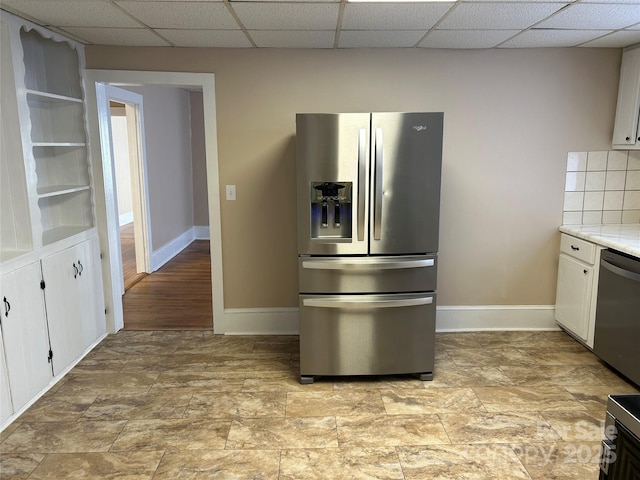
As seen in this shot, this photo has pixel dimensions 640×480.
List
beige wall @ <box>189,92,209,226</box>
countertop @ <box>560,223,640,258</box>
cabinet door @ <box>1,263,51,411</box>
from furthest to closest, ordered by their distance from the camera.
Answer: beige wall @ <box>189,92,209,226</box>, countertop @ <box>560,223,640,258</box>, cabinet door @ <box>1,263,51,411</box>

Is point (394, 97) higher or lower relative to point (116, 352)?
higher

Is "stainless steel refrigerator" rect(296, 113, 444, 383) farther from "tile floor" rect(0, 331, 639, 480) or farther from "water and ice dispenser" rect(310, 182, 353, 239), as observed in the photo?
"tile floor" rect(0, 331, 639, 480)

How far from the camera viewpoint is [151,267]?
5.75 metres

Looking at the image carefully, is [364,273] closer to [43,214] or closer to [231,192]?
[231,192]

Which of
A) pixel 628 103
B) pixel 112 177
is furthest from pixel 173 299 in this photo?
pixel 628 103

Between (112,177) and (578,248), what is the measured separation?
3610 millimetres

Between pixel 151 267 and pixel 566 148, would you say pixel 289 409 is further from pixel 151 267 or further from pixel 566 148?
pixel 151 267

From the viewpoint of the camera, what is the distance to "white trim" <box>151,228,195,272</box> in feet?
19.4

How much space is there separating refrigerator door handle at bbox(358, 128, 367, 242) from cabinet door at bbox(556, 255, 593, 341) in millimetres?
1710

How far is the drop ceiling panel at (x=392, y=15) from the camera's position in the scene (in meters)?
2.49

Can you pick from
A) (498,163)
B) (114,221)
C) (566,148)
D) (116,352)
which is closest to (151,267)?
(114,221)

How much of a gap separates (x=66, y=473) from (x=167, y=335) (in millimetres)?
1662

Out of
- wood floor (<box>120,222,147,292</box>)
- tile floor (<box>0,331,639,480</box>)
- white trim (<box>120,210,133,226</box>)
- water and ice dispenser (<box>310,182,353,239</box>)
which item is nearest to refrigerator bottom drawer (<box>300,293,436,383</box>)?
tile floor (<box>0,331,639,480</box>)

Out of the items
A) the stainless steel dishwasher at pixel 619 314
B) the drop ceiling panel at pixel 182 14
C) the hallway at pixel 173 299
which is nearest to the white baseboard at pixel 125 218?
the hallway at pixel 173 299
